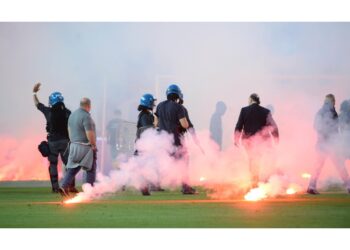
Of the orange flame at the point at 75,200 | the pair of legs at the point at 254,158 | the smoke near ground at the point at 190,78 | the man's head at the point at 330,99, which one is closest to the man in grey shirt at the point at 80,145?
the orange flame at the point at 75,200

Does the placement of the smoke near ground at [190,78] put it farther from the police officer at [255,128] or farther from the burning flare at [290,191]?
the police officer at [255,128]

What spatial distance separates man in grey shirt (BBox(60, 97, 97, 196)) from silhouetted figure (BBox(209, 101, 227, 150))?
15.4 feet

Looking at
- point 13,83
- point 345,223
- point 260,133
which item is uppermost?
point 13,83

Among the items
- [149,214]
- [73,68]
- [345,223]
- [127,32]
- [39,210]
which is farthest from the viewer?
[73,68]

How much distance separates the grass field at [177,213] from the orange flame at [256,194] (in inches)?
6.7

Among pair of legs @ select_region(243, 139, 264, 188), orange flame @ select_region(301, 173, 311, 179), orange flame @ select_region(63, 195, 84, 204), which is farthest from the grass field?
orange flame @ select_region(301, 173, 311, 179)

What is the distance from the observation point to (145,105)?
47.6ft

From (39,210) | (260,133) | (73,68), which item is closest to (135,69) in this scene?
Result: (73,68)

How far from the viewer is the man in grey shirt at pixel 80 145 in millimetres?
12953

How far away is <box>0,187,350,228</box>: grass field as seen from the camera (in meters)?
9.76

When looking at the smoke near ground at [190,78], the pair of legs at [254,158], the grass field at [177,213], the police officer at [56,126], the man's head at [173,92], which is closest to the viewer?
the grass field at [177,213]

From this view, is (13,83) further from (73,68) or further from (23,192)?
(23,192)

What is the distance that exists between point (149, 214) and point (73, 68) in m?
6.58

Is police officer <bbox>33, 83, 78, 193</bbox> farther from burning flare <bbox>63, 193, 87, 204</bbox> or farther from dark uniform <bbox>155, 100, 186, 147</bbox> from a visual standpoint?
burning flare <bbox>63, 193, 87, 204</bbox>
